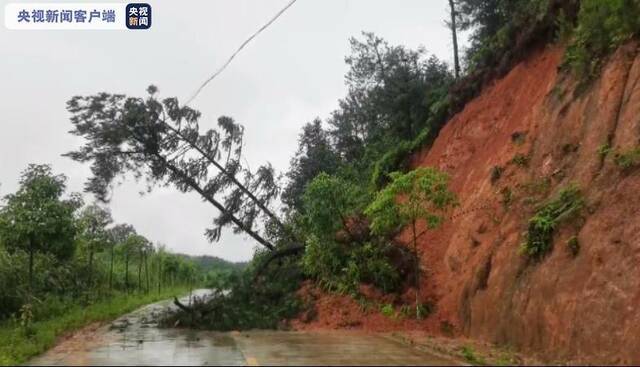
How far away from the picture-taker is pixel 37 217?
704 inches

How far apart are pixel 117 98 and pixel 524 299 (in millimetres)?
22456

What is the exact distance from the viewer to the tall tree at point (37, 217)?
694 inches

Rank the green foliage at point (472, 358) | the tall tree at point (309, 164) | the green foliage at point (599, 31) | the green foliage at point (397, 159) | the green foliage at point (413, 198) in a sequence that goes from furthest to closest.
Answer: the tall tree at point (309, 164), the green foliage at point (397, 159), the green foliage at point (413, 198), the green foliage at point (599, 31), the green foliage at point (472, 358)

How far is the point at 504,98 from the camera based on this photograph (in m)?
23.4

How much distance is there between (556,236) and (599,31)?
6.22 m

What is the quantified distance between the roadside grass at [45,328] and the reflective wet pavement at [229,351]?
1.25 ft

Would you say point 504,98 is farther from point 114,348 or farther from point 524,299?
point 114,348

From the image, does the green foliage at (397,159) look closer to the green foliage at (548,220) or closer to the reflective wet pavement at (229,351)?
the reflective wet pavement at (229,351)

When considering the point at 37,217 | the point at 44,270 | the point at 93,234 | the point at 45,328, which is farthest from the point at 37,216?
the point at 93,234

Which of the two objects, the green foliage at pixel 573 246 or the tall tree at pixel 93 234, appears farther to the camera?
the tall tree at pixel 93 234

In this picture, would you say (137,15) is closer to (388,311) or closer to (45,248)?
(45,248)

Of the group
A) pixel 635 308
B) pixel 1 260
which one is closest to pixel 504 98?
pixel 635 308

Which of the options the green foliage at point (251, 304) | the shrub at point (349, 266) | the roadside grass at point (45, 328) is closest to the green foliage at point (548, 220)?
the shrub at point (349, 266)

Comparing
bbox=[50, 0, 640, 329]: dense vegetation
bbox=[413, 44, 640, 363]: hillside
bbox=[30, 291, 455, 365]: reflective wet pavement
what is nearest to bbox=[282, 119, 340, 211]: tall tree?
bbox=[50, 0, 640, 329]: dense vegetation
